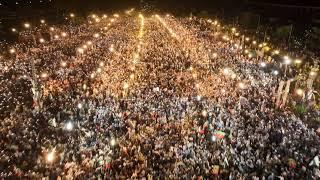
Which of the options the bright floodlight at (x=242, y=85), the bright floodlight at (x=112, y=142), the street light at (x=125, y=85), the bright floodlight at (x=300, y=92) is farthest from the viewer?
the bright floodlight at (x=242, y=85)

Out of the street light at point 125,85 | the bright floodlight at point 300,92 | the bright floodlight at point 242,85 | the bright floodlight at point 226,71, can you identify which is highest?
the street light at point 125,85

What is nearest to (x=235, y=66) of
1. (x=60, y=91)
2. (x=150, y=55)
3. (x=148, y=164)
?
(x=150, y=55)

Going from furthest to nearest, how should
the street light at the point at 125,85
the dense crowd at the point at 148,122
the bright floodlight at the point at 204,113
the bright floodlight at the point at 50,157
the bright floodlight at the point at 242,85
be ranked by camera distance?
the bright floodlight at the point at 242,85
the street light at the point at 125,85
the bright floodlight at the point at 204,113
the bright floodlight at the point at 50,157
the dense crowd at the point at 148,122

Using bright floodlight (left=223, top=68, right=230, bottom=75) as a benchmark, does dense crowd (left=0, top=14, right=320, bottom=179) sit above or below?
above

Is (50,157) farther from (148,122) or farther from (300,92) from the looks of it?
(300,92)

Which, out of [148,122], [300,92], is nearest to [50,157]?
[148,122]

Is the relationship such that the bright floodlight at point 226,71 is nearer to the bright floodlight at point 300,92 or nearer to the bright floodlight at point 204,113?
the bright floodlight at point 300,92

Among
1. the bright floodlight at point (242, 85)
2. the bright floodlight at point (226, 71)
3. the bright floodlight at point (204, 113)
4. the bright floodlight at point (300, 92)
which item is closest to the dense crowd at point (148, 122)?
the bright floodlight at point (226, 71)

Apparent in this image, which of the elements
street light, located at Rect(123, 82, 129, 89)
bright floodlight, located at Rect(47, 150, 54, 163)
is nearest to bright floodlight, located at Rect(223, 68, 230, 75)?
street light, located at Rect(123, 82, 129, 89)

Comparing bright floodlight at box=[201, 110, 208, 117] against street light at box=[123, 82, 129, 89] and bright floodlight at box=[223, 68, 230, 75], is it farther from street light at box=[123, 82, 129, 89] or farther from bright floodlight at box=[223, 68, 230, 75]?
bright floodlight at box=[223, 68, 230, 75]
